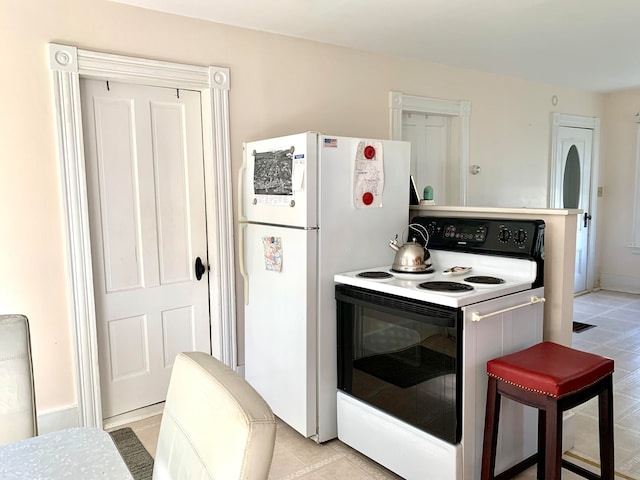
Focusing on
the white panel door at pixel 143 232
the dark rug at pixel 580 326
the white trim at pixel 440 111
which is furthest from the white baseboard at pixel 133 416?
the dark rug at pixel 580 326

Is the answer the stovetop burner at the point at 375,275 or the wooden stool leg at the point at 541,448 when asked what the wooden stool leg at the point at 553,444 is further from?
the stovetop burner at the point at 375,275

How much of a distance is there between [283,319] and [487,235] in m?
1.18

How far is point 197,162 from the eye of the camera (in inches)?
121

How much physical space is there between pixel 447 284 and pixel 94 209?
1958mm

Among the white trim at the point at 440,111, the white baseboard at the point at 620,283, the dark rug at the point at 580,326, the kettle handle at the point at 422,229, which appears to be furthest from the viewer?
the white baseboard at the point at 620,283

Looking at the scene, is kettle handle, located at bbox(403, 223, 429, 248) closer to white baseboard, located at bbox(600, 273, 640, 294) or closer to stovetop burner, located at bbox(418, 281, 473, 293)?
stovetop burner, located at bbox(418, 281, 473, 293)

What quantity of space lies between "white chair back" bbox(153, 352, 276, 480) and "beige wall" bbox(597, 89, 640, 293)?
6117mm

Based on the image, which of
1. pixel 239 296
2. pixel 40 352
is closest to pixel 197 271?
pixel 239 296

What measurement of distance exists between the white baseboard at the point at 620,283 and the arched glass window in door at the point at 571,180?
3.53 feet

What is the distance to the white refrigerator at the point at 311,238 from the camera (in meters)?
2.53

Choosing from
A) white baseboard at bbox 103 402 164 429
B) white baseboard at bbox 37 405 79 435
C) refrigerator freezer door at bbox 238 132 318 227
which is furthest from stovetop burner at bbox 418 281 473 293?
white baseboard at bbox 37 405 79 435

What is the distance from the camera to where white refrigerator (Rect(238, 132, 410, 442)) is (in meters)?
2.53

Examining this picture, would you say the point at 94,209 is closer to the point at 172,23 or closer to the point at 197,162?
the point at 197,162

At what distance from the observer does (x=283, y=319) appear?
2.73 metres
